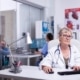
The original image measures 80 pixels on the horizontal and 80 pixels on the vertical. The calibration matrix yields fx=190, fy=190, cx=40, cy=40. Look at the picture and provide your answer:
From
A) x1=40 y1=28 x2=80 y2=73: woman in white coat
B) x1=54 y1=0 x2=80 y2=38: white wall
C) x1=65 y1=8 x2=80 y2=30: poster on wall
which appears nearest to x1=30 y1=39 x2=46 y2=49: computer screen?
x1=54 y1=0 x2=80 y2=38: white wall

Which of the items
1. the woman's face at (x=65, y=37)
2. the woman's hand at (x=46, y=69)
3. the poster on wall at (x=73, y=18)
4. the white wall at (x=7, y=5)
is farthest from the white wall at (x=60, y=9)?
the woman's hand at (x=46, y=69)

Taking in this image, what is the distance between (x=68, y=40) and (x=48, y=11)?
441cm

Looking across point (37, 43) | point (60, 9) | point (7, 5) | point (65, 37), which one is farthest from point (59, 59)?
point (60, 9)

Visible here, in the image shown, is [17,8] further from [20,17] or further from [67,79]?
[67,79]

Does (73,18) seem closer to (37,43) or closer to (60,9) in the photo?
(60,9)

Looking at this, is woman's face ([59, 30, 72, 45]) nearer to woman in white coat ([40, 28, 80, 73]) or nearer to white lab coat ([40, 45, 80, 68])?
woman in white coat ([40, 28, 80, 73])

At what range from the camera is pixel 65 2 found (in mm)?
6527

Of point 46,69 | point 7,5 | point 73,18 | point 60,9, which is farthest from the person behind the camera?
point 60,9

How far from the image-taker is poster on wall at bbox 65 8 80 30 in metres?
6.27

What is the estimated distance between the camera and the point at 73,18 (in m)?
6.36

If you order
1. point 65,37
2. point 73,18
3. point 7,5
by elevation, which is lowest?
point 65,37

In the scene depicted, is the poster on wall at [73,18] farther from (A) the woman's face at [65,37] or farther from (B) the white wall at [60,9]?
(A) the woman's face at [65,37]

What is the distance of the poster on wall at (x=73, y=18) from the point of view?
6.27 metres

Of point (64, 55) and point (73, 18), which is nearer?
point (64, 55)
